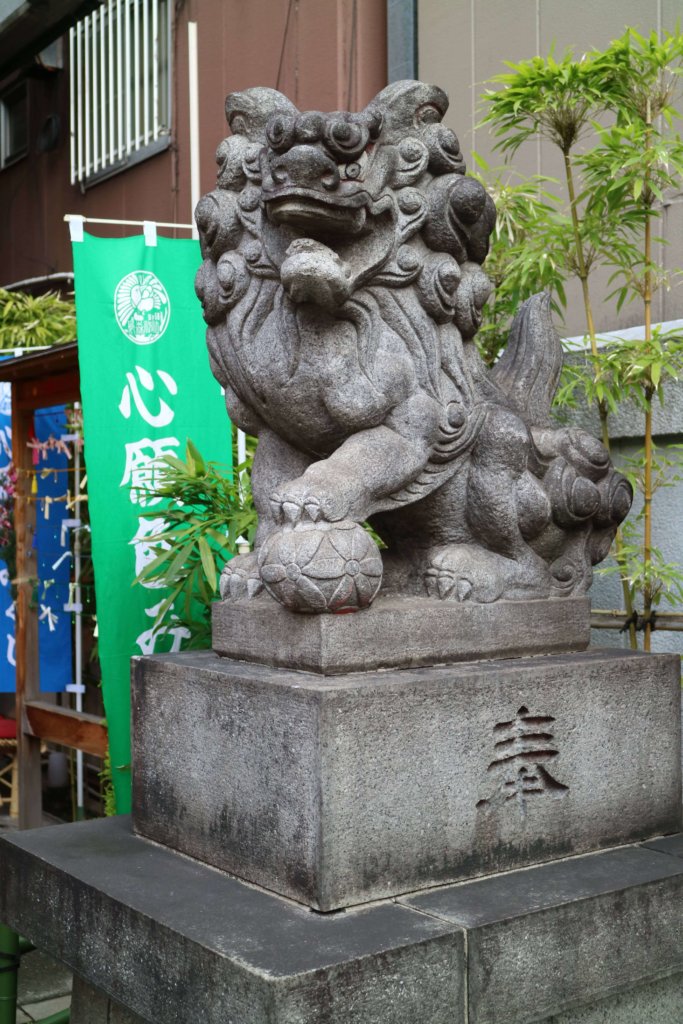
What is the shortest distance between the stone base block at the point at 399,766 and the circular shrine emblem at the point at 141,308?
2.23 meters

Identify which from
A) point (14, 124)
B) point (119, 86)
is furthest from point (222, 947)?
point (14, 124)

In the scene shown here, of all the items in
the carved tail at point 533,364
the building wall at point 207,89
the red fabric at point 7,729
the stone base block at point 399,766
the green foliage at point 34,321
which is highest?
the building wall at point 207,89

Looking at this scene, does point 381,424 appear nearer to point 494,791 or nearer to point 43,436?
point 494,791

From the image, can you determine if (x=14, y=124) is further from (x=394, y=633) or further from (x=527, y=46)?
(x=394, y=633)

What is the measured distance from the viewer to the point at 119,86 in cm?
895

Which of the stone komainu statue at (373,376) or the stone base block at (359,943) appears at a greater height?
the stone komainu statue at (373,376)

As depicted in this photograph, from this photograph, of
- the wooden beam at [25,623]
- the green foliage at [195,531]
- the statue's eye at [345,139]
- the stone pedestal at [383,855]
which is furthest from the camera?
the wooden beam at [25,623]

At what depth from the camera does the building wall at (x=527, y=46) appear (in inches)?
196

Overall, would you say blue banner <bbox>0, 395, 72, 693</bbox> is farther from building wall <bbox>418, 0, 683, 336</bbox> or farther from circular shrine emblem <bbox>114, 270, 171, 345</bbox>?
building wall <bbox>418, 0, 683, 336</bbox>

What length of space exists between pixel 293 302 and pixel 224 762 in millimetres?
1255

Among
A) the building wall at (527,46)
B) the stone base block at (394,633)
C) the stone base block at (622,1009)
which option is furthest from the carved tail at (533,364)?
the building wall at (527,46)

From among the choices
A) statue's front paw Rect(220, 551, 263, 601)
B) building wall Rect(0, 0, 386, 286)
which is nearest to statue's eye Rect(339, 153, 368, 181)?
statue's front paw Rect(220, 551, 263, 601)

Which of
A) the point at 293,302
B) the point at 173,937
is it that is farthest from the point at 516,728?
the point at 293,302

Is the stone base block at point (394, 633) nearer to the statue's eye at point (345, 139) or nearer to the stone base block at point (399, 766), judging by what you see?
the stone base block at point (399, 766)
